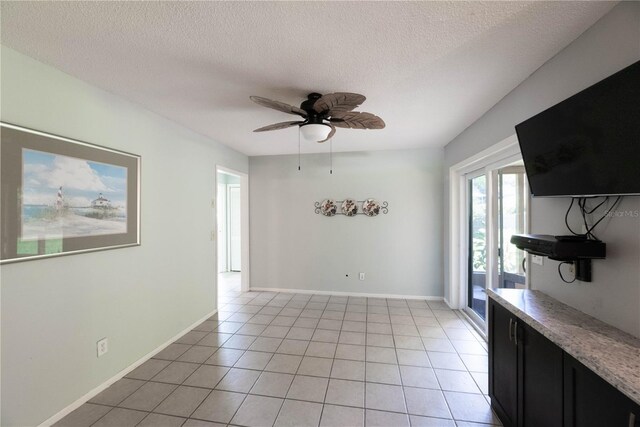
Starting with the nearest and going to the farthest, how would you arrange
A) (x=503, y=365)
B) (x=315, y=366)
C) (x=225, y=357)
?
(x=503, y=365) < (x=315, y=366) < (x=225, y=357)

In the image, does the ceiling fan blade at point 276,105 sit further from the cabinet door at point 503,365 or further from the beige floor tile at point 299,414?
the beige floor tile at point 299,414

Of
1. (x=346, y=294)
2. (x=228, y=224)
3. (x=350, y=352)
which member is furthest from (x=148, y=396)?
(x=228, y=224)

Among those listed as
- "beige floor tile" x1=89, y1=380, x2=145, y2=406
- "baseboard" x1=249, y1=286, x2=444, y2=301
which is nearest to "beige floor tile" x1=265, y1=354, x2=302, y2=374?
"beige floor tile" x1=89, y1=380, x2=145, y2=406

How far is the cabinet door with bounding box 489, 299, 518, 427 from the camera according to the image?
162 centimetres

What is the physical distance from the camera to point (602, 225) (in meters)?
1.37

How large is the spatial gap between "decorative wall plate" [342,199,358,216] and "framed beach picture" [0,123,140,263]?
289 centimetres

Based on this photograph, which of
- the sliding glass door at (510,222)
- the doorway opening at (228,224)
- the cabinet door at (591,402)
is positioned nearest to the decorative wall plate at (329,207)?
the sliding glass door at (510,222)

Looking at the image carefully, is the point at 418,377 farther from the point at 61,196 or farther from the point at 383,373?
the point at 61,196

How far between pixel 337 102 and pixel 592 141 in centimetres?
135

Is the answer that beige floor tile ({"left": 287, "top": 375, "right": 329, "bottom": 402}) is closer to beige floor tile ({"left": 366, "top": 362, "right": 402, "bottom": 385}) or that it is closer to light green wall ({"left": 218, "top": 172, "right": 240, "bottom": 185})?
beige floor tile ({"left": 366, "top": 362, "right": 402, "bottom": 385})

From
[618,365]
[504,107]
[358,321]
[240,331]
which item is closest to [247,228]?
[240,331]

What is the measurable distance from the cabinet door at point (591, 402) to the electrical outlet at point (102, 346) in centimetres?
300

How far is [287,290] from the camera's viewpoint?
15.4ft

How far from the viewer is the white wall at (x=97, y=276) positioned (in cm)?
162
